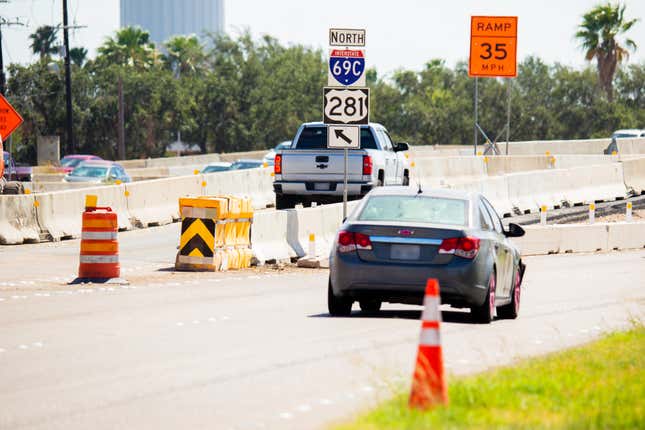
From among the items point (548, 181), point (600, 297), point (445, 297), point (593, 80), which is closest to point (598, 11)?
point (593, 80)

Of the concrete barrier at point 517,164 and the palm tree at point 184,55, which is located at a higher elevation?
the palm tree at point 184,55

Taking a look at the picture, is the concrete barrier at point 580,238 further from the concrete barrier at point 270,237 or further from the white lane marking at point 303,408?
the white lane marking at point 303,408

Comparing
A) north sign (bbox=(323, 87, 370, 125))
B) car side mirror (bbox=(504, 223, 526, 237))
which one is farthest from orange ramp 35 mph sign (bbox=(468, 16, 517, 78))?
car side mirror (bbox=(504, 223, 526, 237))

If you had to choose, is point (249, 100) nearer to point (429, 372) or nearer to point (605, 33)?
point (605, 33)

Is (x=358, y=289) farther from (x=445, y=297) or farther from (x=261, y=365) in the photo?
(x=261, y=365)

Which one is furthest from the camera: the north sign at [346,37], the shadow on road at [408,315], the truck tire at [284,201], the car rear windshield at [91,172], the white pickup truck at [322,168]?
the car rear windshield at [91,172]

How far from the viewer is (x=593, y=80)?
343 ft

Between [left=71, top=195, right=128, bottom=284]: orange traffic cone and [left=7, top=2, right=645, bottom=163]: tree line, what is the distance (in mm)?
68629

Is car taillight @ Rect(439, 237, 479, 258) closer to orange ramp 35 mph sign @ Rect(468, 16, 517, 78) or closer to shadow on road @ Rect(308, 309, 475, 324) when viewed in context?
shadow on road @ Rect(308, 309, 475, 324)

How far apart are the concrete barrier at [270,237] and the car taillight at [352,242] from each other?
9.68 metres

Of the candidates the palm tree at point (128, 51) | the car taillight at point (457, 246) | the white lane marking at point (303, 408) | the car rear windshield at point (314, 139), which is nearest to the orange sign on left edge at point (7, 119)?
the car rear windshield at point (314, 139)

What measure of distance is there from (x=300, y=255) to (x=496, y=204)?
41.0 ft

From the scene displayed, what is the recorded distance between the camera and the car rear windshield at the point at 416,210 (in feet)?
47.4

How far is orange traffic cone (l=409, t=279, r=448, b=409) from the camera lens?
25.0ft
